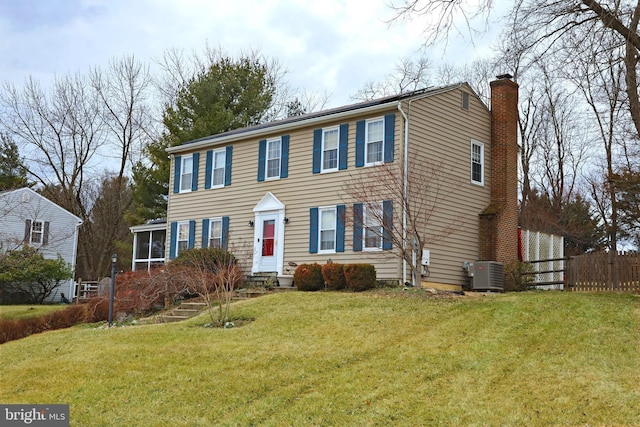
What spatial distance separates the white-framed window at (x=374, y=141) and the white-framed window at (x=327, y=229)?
6.32 ft

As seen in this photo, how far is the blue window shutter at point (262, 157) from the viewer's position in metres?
23.3

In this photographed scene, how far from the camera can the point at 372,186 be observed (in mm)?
19703

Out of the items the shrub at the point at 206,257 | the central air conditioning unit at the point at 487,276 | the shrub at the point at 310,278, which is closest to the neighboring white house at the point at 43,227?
the shrub at the point at 206,257

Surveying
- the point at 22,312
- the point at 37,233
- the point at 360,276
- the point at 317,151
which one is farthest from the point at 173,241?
the point at 37,233

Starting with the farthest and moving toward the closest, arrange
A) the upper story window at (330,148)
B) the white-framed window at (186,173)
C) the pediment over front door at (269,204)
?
1. the white-framed window at (186,173)
2. the pediment over front door at (269,204)
3. the upper story window at (330,148)

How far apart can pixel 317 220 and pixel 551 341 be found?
11044 mm

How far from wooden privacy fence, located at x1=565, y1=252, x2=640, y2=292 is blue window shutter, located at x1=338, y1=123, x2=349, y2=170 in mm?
7055

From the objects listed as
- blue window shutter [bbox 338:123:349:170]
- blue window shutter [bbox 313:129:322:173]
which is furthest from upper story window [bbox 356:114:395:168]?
blue window shutter [bbox 313:129:322:173]

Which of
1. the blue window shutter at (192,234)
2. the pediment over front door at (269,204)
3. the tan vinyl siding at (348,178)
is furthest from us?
the blue window shutter at (192,234)

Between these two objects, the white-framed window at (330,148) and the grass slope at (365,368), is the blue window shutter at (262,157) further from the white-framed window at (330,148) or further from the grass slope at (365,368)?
the grass slope at (365,368)

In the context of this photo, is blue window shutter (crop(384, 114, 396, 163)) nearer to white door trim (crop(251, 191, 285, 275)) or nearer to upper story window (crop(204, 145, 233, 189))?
white door trim (crop(251, 191, 285, 275))

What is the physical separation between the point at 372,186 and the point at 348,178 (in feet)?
3.94

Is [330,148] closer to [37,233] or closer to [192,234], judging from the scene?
[192,234]

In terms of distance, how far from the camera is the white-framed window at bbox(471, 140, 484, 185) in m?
22.0
